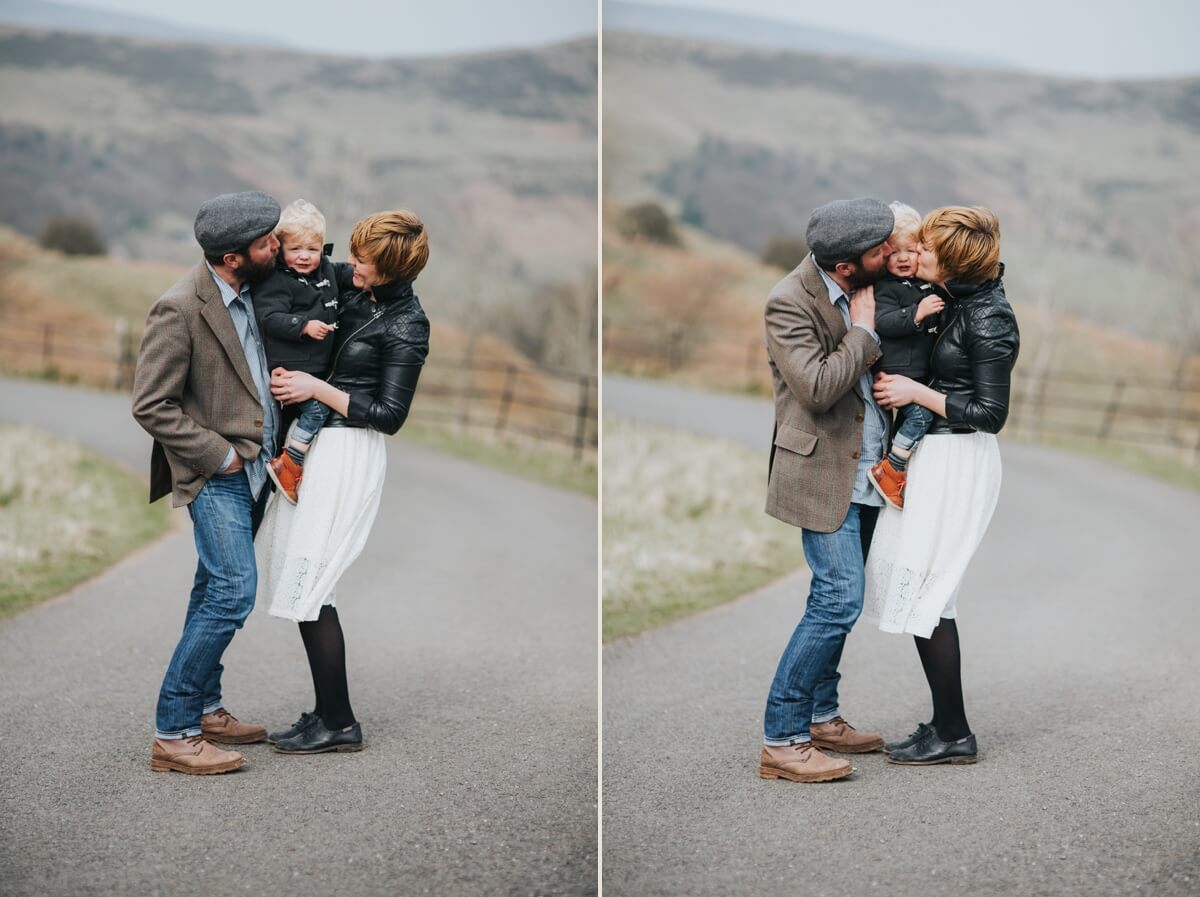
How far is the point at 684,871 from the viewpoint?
12.4ft

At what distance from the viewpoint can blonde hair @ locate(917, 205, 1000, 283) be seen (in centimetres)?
411

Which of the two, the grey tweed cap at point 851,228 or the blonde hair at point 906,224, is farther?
the blonde hair at point 906,224

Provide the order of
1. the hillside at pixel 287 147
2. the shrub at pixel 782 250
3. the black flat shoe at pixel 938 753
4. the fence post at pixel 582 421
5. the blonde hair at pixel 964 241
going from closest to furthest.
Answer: the blonde hair at pixel 964 241
the black flat shoe at pixel 938 753
the fence post at pixel 582 421
the hillside at pixel 287 147
the shrub at pixel 782 250

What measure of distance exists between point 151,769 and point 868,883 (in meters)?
2.34

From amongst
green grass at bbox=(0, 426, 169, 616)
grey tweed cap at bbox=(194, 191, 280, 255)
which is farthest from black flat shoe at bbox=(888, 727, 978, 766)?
green grass at bbox=(0, 426, 169, 616)

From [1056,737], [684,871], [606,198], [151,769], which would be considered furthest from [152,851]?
[606,198]

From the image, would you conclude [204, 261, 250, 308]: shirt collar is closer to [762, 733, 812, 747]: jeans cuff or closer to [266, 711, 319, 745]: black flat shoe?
[266, 711, 319, 745]: black flat shoe

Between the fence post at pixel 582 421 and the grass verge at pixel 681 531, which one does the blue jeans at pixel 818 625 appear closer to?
the grass verge at pixel 681 531

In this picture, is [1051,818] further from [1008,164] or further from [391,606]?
[1008,164]

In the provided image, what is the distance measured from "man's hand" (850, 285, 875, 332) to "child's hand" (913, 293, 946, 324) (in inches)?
5.6

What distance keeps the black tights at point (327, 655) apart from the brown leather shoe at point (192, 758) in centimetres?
35

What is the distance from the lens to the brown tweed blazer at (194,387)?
165 inches

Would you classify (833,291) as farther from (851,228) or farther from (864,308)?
(851,228)

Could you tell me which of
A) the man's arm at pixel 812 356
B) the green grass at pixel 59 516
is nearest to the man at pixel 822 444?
the man's arm at pixel 812 356
